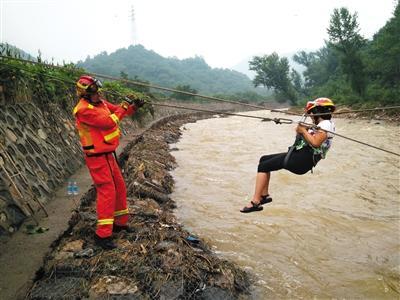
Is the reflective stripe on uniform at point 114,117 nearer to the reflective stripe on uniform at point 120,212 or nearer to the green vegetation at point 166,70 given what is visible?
the reflective stripe on uniform at point 120,212

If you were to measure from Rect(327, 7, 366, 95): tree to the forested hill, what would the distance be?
66.7 m

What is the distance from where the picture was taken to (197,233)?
21.6 feet

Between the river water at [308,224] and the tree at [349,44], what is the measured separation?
27901mm

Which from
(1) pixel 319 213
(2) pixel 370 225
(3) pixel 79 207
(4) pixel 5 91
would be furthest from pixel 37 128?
(2) pixel 370 225

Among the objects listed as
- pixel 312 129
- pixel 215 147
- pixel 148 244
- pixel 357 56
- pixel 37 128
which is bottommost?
pixel 215 147

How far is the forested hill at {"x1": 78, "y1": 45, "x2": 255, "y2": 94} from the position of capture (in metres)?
108

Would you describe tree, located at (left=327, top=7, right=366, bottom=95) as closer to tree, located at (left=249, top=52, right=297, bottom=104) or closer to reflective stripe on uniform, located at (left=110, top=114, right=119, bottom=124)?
tree, located at (left=249, top=52, right=297, bottom=104)

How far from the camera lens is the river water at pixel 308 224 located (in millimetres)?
5094

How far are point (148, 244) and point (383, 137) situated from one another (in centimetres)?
1678

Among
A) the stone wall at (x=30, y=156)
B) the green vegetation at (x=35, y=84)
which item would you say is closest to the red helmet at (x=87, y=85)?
the green vegetation at (x=35, y=84)

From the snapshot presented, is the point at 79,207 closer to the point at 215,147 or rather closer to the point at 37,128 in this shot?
the point at 37,128

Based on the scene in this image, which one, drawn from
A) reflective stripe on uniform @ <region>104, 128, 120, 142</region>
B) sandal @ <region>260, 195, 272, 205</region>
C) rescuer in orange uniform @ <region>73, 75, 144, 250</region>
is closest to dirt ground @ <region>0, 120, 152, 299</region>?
rescuer in orange uniform @ <region>73, 75, 144, 250</region>

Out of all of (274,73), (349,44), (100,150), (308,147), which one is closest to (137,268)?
(100,150)

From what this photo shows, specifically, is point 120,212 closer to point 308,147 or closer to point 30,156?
point 30,156
